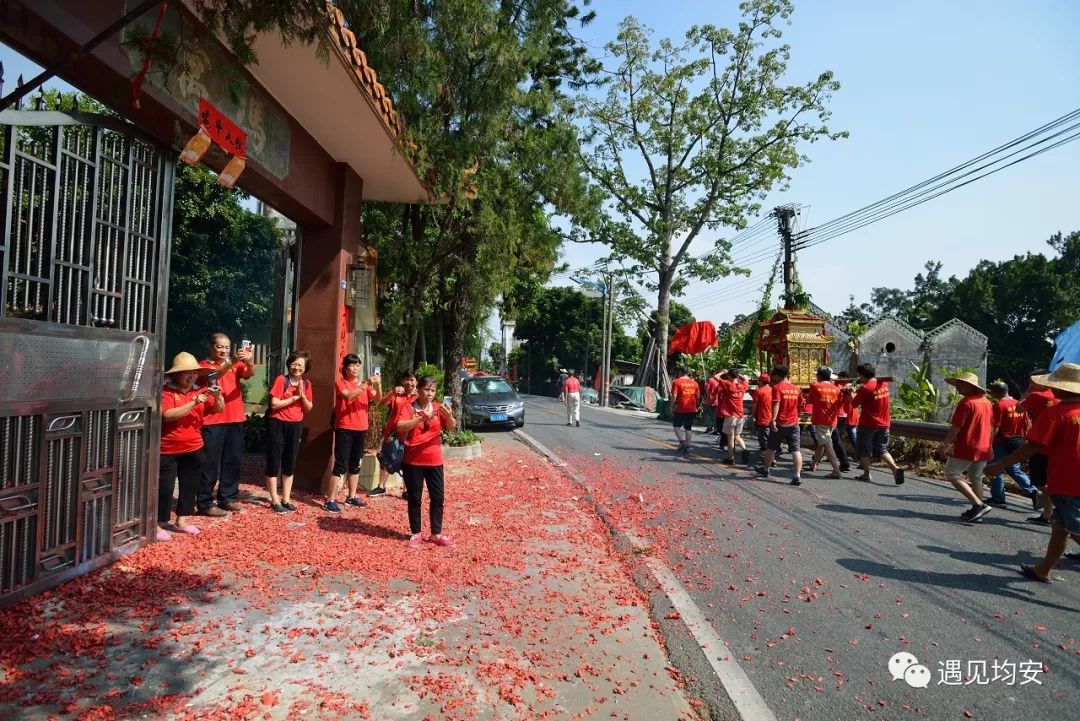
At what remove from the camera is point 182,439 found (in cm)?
568

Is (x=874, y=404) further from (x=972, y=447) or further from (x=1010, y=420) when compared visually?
(x=972, y=447)

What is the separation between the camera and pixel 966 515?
24.4 ft

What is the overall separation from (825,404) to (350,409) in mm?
7159

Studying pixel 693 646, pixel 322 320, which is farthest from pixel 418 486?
pixel 322 320

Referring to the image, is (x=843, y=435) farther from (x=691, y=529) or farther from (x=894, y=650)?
(x=894, y=650)

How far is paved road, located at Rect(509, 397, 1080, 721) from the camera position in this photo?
3.63 m

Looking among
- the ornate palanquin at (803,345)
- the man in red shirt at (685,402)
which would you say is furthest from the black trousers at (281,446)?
the ornate palanquin at (803,345)

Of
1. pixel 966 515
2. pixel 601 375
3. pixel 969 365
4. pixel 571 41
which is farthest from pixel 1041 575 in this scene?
pixel 969 365

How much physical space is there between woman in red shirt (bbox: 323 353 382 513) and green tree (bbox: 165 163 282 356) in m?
8.55

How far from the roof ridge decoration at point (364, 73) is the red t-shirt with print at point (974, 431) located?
7172mm

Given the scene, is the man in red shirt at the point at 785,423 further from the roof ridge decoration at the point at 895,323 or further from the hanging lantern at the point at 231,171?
the roof ridge decoration at the point at 895,323

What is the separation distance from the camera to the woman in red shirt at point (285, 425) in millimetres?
6664

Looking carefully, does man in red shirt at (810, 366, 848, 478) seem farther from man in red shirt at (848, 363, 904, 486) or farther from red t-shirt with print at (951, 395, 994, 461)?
red t-shirt with print at (951, 395, 994, 461)

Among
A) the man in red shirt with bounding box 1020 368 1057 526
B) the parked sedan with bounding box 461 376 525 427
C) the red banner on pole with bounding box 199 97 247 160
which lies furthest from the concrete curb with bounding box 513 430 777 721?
the parked sedan with bounding box 461 376 525 427
